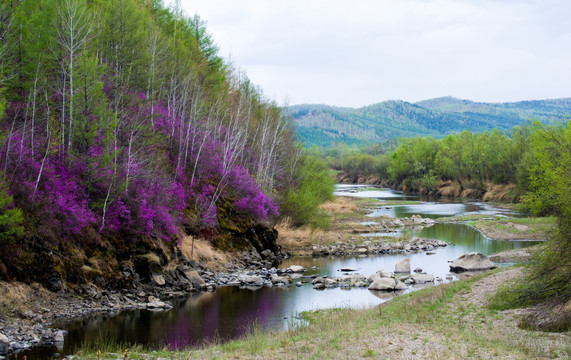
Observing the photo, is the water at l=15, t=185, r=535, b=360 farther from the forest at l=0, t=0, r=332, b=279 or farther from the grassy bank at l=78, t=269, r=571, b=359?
the forest at l=0, t=0, r=332, b=279

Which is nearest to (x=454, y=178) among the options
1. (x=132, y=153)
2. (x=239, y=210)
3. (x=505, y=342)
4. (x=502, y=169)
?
(x=502, y=169)

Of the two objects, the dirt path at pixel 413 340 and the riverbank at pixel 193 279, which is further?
the riverbank at pixel 193 279

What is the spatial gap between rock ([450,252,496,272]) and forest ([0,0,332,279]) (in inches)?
641

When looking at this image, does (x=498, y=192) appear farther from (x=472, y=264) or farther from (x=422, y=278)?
(x=422, y=278)

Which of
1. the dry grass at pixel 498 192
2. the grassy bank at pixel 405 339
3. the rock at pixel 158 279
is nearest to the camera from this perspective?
the grassy bank at pixel 405 339

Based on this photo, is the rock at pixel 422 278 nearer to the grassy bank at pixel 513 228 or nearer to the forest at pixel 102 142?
the forest at pixel 102 142

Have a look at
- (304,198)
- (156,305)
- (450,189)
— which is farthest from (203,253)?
(450,189)

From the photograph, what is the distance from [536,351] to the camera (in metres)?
13.6

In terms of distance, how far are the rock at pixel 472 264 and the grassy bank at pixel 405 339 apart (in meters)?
13.8

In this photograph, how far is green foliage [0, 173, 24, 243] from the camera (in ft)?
66.7

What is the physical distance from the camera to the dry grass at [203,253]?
3416 cm

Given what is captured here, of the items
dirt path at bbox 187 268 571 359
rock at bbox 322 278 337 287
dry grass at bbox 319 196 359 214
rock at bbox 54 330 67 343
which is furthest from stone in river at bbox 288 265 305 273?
dry grass at bbox 319 196 359 214

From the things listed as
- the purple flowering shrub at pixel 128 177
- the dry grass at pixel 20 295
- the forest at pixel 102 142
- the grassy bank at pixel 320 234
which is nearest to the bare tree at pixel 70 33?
the forest at pixel 102 142

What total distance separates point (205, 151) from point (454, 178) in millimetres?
88214
